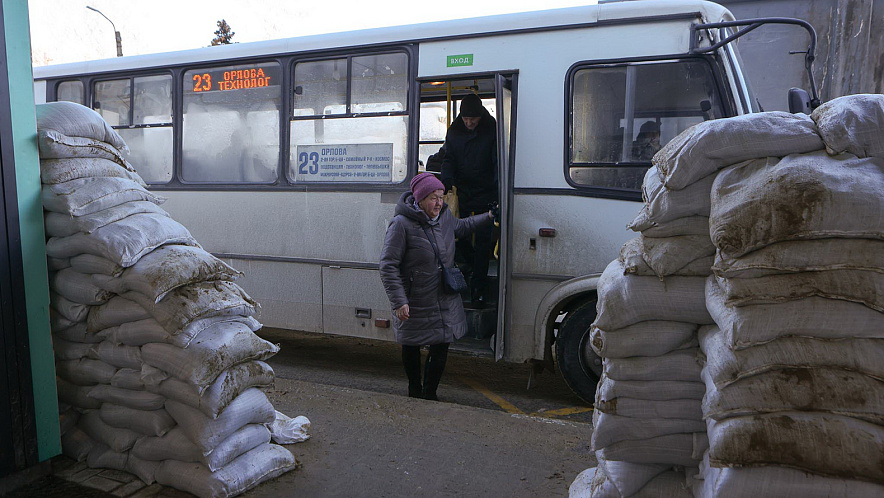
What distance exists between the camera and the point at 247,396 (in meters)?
3.26

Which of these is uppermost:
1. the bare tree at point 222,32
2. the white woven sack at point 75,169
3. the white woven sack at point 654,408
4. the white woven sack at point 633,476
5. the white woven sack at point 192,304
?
the bare tree at point 222,32

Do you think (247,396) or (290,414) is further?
(290,414)

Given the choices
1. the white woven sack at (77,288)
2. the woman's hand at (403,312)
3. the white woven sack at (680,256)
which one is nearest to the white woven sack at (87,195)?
the white woven sack at (77,288)

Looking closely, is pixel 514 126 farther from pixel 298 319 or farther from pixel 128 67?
pixel 128 67

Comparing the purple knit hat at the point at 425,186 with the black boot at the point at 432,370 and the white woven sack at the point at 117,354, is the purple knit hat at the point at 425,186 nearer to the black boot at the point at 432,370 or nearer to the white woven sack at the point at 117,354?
the black boot at the point at 432,370

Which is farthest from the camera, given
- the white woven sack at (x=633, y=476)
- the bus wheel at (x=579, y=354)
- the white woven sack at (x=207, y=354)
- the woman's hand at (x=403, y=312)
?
the bus wheel at (x=579, y=354)

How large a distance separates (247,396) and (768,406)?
94.5 inches

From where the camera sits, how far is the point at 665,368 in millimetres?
2514

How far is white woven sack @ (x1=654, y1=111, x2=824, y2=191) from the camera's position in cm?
206

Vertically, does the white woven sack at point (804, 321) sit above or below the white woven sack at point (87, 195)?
below

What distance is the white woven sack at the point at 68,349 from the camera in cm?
341

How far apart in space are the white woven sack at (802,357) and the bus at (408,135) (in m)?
2.81

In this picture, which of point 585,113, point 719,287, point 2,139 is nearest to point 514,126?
point 585,113

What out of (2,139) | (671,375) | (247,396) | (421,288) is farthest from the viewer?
(421,288)
